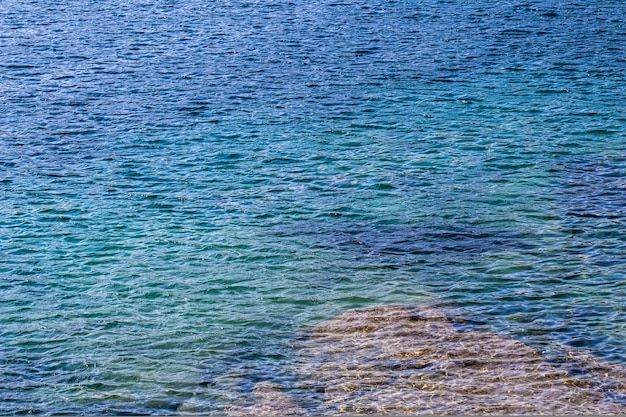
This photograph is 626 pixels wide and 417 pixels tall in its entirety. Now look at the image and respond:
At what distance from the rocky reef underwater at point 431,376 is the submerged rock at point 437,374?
0.6 inches

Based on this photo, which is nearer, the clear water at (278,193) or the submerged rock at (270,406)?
the submerged rock at (270,406)

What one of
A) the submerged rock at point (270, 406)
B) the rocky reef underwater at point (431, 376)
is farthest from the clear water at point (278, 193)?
the rocky reef underwater at point (431, 376)

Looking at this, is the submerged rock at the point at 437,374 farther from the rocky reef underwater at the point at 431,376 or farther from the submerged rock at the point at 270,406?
the submerged rock at the point at 270,406

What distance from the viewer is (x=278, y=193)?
2259 cm

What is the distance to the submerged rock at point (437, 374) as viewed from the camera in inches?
536

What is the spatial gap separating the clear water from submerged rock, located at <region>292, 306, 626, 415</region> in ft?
1.84

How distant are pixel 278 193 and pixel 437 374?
9.18 meters

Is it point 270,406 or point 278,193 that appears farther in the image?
point 278,193

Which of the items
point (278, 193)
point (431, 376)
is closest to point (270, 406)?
point (431, 376)

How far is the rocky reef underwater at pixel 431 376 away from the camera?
535 inches

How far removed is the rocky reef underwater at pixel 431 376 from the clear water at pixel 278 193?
1.63ft

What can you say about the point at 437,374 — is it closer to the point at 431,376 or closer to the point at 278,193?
the point at 431,376

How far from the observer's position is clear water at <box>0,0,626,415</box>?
52.5 feet

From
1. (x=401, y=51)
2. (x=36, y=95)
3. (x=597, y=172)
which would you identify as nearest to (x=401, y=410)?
(x=597, y=172)
